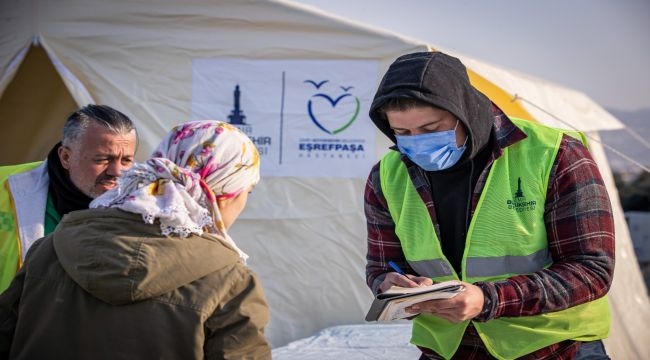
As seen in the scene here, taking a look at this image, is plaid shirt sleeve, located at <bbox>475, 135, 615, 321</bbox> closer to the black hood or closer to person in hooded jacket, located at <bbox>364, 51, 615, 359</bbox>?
person in hooded jacket, located at <bbox>364, 51, 615, 359</bbox>

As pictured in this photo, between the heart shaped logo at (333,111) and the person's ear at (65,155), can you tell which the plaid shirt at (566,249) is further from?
the heart shaped logo at (333,111)

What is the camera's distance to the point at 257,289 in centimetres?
152

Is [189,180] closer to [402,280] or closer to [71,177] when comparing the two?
[402,280]

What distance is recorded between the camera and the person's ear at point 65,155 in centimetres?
256

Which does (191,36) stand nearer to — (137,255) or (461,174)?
(461,174)

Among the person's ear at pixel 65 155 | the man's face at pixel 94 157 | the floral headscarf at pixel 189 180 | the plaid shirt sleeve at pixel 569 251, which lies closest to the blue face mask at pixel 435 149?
the plaid shirt sleeve at pixel 569 251

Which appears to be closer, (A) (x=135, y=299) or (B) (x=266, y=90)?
(A) (x=135, y=299)

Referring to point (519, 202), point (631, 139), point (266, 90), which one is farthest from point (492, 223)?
point (631, 139)

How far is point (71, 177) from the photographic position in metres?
2.55

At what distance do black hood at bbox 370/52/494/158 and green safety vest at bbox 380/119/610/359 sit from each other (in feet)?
0.34

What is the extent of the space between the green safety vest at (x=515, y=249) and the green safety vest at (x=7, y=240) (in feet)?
4.73

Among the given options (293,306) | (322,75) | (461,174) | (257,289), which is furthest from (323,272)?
(257,289)

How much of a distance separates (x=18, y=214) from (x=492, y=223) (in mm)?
1670

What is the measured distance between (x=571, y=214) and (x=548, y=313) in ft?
0.90
